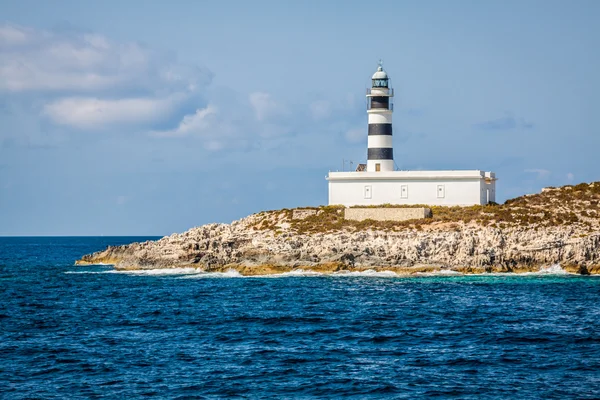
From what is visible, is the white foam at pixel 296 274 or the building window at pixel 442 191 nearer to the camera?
the white foam at pixel 296 274

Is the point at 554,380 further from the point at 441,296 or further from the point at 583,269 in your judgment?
the point at 583,269

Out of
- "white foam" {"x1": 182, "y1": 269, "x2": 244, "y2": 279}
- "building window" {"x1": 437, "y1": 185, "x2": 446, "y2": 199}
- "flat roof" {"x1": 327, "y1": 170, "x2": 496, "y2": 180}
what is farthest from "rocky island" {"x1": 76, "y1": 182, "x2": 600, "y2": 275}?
"flat roof" {"x1": 327, "y1": 170, "x2": 496, "y2": 180}

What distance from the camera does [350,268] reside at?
4956 cm

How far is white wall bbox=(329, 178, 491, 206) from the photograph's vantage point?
56.9m

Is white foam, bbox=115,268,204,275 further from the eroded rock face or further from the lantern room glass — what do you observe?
the lantern room glass

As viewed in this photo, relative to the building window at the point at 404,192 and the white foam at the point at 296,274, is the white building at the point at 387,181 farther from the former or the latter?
the white foam at the point at 296,274

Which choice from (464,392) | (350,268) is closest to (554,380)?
(464,392)

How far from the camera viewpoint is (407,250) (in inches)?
1924

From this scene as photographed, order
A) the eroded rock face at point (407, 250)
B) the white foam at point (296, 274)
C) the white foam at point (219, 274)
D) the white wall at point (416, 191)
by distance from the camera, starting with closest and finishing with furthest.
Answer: the eroded rock face at point (407, 250), the white foam at point (296, 274), the white foam at point (219, 274), the white wall at point (416, 191)

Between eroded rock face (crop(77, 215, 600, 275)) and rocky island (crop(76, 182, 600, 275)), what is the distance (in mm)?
57

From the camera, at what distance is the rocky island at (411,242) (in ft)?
158

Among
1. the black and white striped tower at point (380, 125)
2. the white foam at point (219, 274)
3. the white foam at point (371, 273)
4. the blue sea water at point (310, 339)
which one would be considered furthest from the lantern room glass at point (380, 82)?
the blue sea water at point (310, 339)

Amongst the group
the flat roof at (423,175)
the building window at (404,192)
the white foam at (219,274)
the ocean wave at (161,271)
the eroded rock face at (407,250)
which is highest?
the flat roof at (423,175)

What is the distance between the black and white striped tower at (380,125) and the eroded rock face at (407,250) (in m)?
8.68
